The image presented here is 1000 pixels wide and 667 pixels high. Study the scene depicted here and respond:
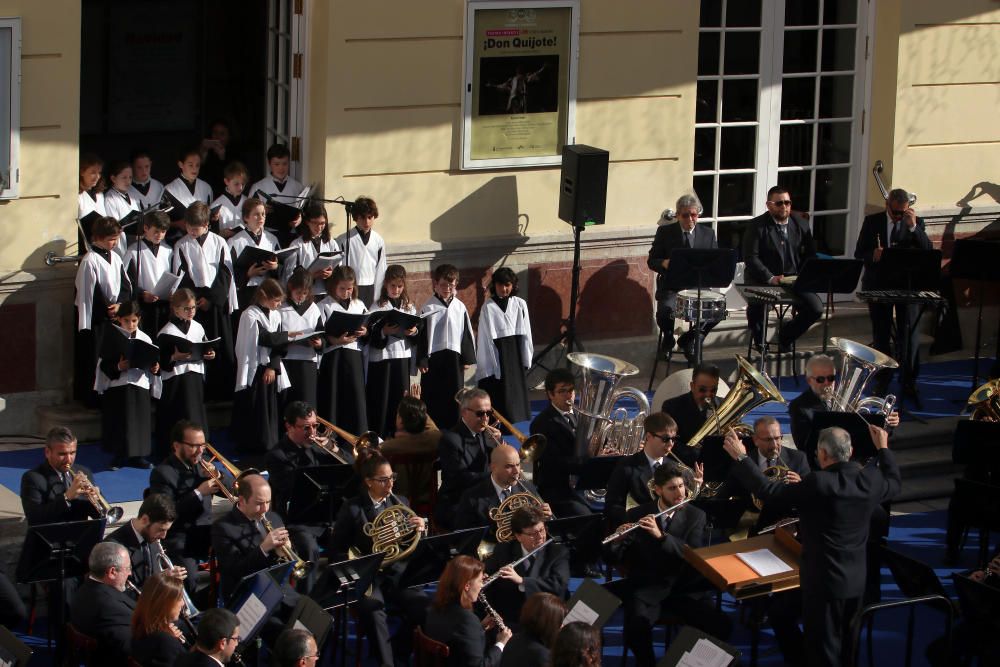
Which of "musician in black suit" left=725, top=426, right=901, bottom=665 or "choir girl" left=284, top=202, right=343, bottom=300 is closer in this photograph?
"musician in black suit" left=725, top=426, right=901, bottom=665

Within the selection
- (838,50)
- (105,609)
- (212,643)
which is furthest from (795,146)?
(212,643)

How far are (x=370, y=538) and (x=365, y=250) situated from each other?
12.1ft

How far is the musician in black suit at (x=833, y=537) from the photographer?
984cm

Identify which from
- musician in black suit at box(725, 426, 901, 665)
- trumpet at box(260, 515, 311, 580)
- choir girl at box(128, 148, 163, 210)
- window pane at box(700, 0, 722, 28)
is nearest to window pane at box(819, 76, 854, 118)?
window pane at box(700, 0, 722, 28)

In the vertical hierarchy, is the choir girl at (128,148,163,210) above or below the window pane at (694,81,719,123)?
below

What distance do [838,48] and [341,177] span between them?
519cm

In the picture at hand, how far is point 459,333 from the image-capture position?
13.3 metres

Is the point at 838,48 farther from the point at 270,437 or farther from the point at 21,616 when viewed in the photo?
the point at 21,616

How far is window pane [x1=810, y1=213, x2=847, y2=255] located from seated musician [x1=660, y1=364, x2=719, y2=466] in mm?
4535

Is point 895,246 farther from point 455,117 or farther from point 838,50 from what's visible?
point 455,117

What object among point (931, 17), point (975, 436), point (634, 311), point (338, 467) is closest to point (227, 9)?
point (634, 311)

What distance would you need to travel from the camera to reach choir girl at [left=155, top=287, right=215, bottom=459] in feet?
39.9

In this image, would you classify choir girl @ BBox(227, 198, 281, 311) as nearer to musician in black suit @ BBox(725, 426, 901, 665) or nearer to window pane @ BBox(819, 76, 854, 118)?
musician in black suit @ BBox(725, 426, 901, 665)

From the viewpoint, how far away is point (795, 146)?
15.8 m
